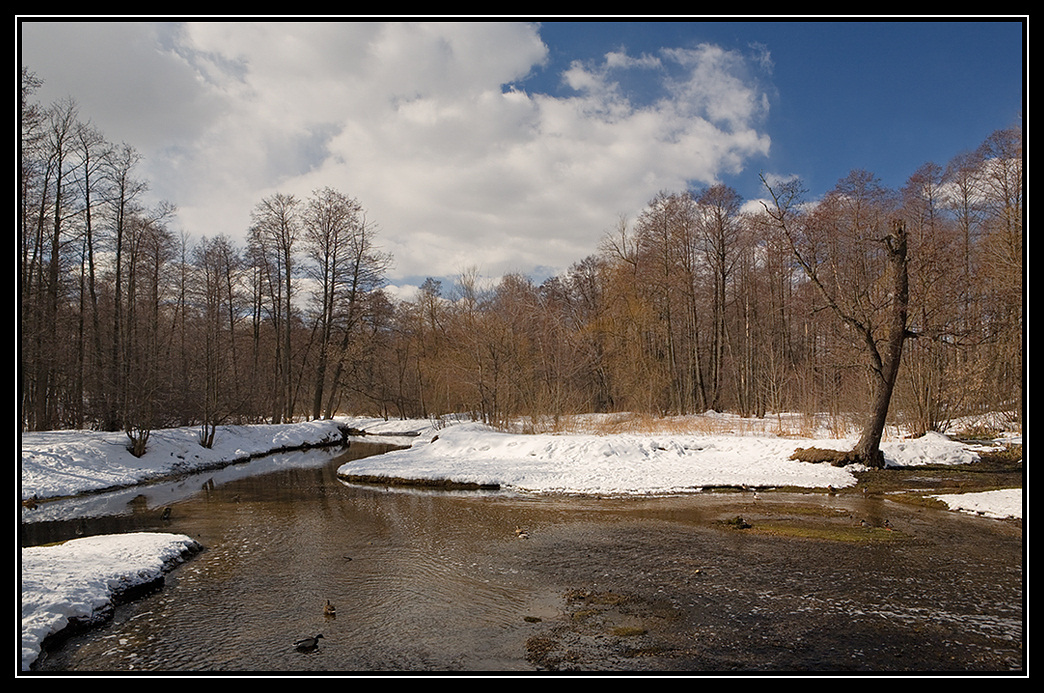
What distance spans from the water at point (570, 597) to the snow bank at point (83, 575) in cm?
26

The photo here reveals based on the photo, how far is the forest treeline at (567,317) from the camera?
1617 centimetres

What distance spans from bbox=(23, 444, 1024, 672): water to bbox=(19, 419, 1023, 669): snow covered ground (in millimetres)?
1521

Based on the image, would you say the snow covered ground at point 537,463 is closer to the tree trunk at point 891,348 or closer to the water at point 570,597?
the tree trunk at point 891,348

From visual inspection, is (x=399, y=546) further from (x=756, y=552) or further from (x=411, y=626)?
(x=756, y=552)

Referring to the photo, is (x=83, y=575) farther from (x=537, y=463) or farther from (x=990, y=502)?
(x=990, y=502)

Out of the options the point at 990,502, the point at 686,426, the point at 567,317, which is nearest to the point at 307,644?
the point at 990,502

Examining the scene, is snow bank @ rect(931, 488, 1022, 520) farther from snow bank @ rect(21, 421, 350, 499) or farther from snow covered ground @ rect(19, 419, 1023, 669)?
snow bank @ rect(21, 421, 350, 499)

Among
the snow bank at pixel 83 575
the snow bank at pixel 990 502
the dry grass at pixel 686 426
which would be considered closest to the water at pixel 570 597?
the snow bank at pixel 83 575

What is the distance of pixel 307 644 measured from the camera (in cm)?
512

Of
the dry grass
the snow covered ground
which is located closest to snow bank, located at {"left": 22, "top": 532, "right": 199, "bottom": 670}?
the snow covered ground

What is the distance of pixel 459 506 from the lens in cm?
1194

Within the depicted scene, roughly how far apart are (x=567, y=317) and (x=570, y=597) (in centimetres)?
3022

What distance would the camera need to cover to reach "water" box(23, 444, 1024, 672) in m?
4.87

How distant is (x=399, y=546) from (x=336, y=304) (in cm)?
2592
